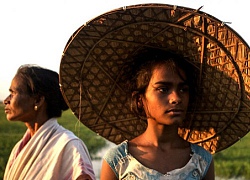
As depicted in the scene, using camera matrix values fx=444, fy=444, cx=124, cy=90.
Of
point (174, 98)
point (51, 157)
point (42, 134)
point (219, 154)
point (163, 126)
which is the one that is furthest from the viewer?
point (219, 154)

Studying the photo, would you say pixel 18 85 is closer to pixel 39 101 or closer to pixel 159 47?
pixel 39 101

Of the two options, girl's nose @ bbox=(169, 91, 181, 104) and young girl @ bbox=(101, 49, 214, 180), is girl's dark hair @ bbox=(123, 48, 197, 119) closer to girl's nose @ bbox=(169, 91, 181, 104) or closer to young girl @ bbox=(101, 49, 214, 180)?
young girl @ bbox=(101, 49, 214, 180)

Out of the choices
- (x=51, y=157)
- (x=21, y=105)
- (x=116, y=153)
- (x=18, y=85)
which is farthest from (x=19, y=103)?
(x=116, y=153)

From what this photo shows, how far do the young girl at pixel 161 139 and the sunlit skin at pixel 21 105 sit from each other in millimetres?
847

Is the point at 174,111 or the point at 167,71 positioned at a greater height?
the point at 167,71

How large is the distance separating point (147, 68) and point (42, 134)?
1.00m

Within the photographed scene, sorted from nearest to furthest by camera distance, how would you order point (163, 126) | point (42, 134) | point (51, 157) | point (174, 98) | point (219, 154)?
1. point (174, 98)
2. point (163, 126)
3. point (51, 157)
4. point (42, 134)
5. point (219, 154)

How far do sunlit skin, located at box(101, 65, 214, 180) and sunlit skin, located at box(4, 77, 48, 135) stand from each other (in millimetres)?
866

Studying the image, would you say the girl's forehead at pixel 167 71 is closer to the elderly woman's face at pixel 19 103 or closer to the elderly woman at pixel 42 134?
the elderly woman at pixel 42 134

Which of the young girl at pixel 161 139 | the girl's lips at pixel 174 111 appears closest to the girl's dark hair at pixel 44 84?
the young girl at pixel 161 139

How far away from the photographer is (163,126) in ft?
6.84

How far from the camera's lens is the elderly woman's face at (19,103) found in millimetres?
2719

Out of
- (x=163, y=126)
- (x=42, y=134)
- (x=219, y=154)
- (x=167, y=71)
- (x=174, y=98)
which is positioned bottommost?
(x=219, y=154)

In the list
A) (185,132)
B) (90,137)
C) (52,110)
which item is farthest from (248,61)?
(90,137)
